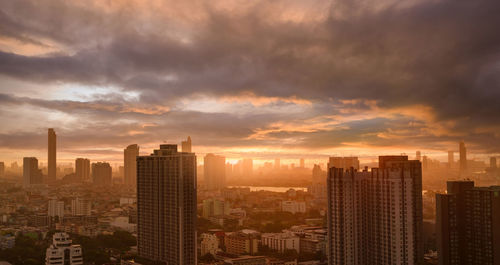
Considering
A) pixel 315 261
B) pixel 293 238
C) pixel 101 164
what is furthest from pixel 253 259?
pixel 101 164

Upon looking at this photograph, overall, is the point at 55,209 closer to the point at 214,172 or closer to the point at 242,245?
the point at 242,245

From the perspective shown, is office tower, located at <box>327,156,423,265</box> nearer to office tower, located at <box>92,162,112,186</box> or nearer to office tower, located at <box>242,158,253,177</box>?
office tower, located at <box>92,162,112,186</box>

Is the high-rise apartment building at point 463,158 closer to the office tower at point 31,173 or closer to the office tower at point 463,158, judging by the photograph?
the office tower at point 463,158

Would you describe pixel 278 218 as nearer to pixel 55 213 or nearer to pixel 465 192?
pixel 55 213

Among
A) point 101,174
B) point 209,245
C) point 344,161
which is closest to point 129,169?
point 101,174

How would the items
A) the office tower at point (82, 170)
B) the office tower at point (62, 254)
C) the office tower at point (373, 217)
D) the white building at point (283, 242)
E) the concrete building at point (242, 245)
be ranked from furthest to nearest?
the office tower at point (82, 170) < the white building at point (283, 242) < the concrete building at point (242, 245) < the office tower at point (62, 254) < the office tower at point (373, 217)

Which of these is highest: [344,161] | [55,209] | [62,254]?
[344,161]

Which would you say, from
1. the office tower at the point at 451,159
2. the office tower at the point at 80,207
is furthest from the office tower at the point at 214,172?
the office tower at the point at 451,159
